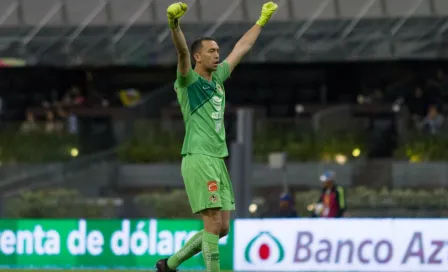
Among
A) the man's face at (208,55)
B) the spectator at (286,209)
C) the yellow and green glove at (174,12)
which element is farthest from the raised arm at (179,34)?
the spectator at (286,209)

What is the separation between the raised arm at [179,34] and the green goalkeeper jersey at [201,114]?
0.21m

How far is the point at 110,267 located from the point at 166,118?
1241cm

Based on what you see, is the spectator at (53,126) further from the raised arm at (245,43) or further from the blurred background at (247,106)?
the raised arm at (245,43)

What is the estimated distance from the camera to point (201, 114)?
Result: 991 cm

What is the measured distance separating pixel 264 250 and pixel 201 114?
6565 millimetres

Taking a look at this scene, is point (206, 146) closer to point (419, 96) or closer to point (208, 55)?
point (208, 55)

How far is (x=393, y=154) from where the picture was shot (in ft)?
86.7

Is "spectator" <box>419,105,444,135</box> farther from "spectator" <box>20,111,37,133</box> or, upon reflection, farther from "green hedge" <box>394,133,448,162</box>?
"spectator" <box>20,111,37,133</box>

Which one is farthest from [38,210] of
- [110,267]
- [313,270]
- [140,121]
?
[313,270]

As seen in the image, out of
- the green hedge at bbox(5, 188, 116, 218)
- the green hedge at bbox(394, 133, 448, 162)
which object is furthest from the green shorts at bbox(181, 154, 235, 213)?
the green hedge at bbox(394, 133, 448, 162)

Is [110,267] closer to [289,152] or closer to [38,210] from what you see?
[38,210]

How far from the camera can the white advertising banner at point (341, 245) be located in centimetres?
1577

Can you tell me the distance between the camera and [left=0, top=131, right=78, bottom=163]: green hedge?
27281 millimetres

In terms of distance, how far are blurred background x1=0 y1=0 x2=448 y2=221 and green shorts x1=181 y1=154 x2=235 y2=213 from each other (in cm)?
1330
